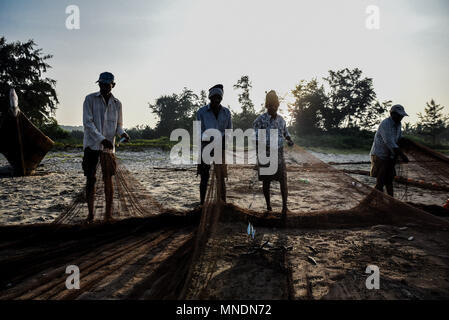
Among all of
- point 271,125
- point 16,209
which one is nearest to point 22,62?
point 16,209

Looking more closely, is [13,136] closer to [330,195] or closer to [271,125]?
[271,125]

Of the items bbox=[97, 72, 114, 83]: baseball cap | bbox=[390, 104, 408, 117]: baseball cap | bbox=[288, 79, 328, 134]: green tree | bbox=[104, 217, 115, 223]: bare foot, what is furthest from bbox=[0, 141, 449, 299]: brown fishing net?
bbox=[288, 79, 328, 134]: green tree

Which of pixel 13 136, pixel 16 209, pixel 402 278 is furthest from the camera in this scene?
pixel 13 136

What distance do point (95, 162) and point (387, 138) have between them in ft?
14.5

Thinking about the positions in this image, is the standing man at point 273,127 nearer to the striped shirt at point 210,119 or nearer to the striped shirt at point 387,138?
the striped shirt at point 210,119

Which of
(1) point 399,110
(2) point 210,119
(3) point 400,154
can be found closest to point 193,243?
(2) point 210,119

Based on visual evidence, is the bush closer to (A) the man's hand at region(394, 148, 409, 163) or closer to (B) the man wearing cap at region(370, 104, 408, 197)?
(B) the man wearing cap at region(370, 104, 408, 197)

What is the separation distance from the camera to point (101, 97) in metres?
3.31

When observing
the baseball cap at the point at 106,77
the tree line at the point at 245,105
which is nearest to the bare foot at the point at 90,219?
the baseball cap at the point at 106,77

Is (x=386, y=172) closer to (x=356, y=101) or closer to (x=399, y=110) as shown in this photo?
(x=399, y=110)

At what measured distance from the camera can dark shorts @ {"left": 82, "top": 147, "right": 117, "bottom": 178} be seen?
3273 millimetres

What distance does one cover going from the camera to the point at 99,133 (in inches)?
125

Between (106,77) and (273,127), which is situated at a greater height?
(106,77)
